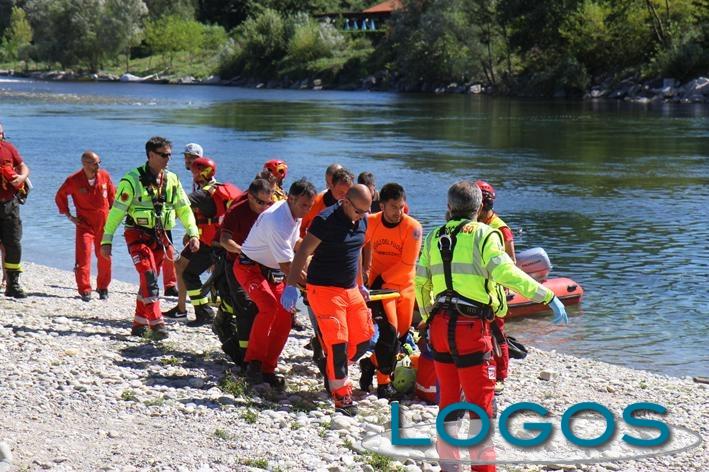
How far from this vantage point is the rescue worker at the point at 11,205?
11.1 meters

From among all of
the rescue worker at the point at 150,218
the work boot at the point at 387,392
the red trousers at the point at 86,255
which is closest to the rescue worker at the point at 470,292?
the work boot at the point at 387,392

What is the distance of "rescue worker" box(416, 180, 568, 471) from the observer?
19.9 feet

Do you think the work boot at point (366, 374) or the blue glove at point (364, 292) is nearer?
the blue glove at point (364, 292)

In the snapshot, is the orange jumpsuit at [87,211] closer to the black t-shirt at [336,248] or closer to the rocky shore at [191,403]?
the rocky shore at [191,403]

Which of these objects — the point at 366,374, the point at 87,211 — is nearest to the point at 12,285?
the point at 87,211

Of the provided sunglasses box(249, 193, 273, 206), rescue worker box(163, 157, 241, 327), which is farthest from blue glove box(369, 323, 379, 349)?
rescue worker box(163, 157, 241, 327)

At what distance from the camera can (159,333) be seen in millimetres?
9500

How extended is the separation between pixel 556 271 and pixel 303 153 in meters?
18.1

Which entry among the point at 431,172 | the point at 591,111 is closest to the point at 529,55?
the point at 591,111

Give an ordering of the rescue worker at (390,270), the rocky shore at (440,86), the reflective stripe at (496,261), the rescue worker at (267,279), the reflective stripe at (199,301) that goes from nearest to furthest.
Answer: the reflective stripe at (496,261) < the rescue worker at (267,279) < the rescue worker at (390,270) < the reflective stripe at (199,301) < the rocky shore at (440,86)

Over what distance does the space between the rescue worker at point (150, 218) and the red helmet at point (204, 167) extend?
89 cm

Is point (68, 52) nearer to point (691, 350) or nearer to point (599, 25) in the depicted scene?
point (599, 25)

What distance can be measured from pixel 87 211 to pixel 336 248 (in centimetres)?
544

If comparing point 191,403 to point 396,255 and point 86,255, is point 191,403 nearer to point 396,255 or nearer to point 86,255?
point 396,255
